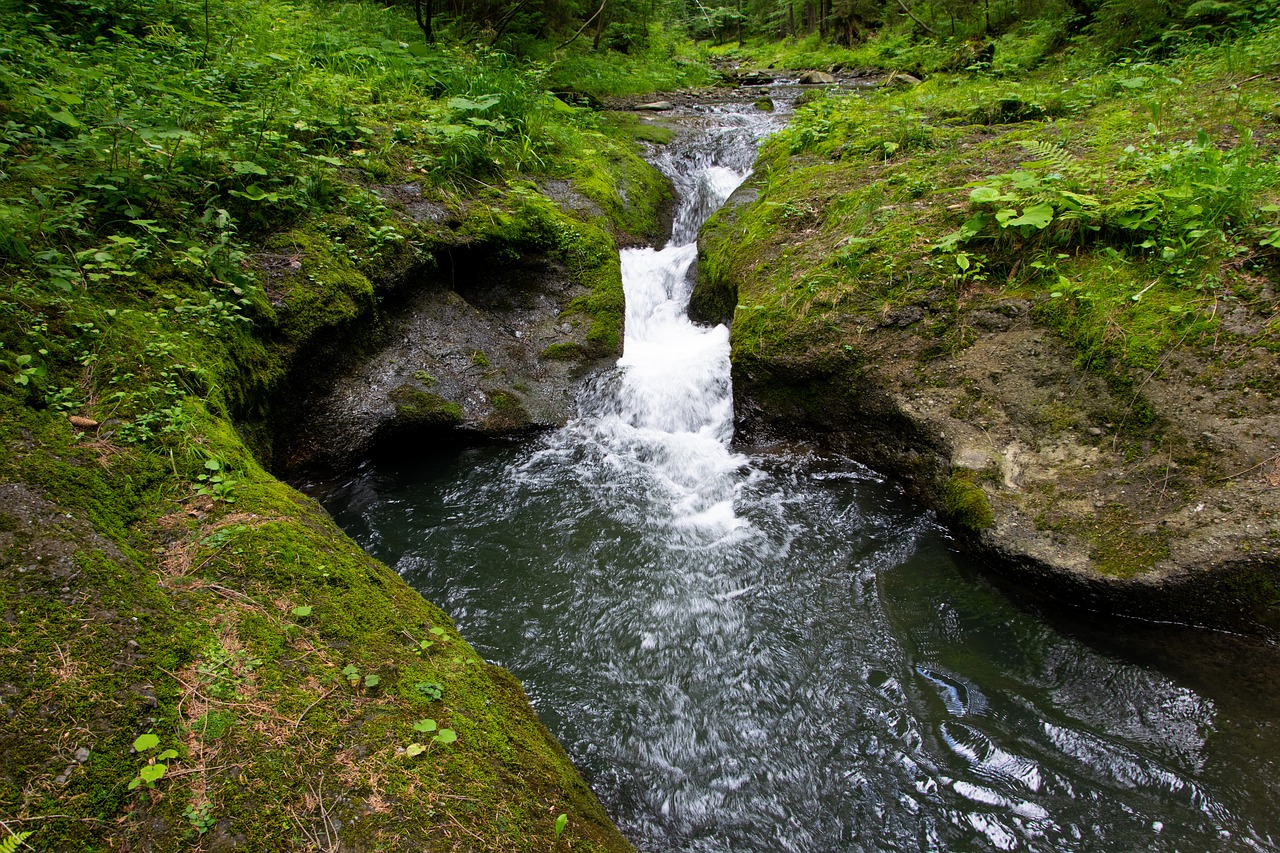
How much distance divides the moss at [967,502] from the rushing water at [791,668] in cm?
28

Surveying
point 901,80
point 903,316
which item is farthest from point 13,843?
point 901,80

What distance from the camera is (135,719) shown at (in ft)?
5.81

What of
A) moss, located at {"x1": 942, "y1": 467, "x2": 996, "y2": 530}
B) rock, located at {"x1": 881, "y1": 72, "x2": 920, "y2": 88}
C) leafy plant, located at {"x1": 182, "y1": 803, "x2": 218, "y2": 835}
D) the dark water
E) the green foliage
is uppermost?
rock, located at {"x1": 881, "y1": 72, "x2": 920, "y2": 88}

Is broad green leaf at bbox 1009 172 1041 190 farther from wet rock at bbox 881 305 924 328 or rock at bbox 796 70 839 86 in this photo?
rock at bbox 796 70 839 86

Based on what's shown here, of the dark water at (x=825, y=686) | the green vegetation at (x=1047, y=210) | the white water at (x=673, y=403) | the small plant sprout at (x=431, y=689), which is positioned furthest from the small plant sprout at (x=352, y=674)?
the green vegetation at (x=1047, y=210)

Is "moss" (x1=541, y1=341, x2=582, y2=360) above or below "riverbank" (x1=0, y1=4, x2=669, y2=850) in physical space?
below

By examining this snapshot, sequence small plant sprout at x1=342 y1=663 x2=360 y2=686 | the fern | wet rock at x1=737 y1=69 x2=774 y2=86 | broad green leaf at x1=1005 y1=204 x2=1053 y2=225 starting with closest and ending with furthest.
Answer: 1. the fern
2. small plant sprout at x1=342 y1=663 x2=360 y2=686
3. broad green leaf at x1=1005 y1=204 x2=1053 y2=225
4. wet rock at x1=737 y1=69 x2=774 y2=86

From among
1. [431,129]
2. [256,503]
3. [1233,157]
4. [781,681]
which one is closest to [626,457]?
[781,681]

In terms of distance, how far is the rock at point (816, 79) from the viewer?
1703 cm

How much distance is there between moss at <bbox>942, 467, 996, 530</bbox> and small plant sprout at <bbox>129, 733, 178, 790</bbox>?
4.43 m

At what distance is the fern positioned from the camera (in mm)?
1423

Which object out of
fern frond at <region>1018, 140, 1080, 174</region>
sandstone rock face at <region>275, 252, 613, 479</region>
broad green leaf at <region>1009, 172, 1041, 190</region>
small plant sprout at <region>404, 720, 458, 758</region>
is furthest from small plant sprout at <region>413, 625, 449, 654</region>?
fern frond at <region>1018, 140, 1080, 174</region>

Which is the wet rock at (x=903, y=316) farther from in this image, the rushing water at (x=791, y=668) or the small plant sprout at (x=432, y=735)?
the small plant sprout at (x=432, y=735)

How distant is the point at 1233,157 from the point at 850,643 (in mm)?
4525
